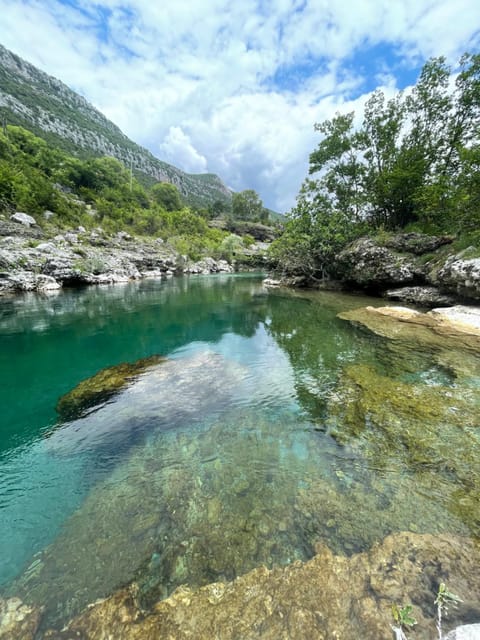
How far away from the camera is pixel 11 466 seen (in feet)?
14.8

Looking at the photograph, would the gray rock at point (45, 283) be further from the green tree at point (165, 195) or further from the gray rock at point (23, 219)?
the green tree at point (165, 195)

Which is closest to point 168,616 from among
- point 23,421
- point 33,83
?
point 23,421

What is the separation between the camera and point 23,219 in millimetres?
31547

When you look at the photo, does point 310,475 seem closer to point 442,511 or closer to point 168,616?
point 442,511

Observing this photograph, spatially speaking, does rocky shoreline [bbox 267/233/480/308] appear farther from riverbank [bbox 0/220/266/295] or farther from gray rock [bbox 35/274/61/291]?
gray rock [bbox 35/274/61/291]

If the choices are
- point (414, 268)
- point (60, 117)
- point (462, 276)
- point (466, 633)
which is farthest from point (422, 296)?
point (60, 117)

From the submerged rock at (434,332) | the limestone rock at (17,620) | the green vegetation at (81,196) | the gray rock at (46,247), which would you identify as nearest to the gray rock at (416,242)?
the submerged rock at (434,332)

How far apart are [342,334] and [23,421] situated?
38.7 feet

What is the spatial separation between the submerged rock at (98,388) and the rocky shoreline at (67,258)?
2334 centimetres

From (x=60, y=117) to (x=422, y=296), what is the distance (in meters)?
132

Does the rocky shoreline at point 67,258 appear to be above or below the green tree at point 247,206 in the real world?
below

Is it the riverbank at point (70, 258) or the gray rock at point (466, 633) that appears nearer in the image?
the gray rock at point (466, 633)

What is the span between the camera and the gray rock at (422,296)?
634 inches

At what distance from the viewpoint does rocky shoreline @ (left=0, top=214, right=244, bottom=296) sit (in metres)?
24.4
